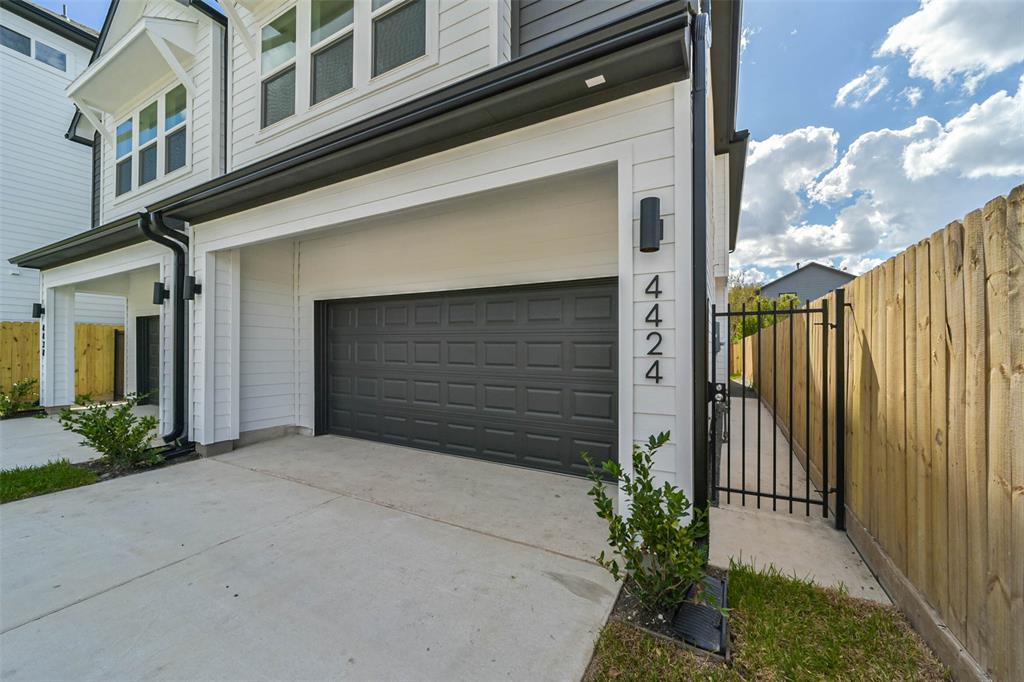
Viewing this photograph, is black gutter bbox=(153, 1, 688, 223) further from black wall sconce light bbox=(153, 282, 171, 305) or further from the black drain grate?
the black drain grate

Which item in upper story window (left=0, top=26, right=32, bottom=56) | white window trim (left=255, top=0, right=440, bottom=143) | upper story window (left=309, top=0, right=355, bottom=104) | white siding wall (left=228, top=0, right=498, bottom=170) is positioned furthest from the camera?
upper story window (left=0, top=26, right=32, bottom=56)

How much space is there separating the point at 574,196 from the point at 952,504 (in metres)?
3.49

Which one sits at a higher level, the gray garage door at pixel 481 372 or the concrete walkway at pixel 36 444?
the gray garage door at pixel 481 372

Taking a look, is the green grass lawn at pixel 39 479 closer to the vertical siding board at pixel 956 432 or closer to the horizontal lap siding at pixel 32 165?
the vertical siding board at pixel 956 432

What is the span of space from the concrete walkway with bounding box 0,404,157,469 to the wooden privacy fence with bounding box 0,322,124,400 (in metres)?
1.87

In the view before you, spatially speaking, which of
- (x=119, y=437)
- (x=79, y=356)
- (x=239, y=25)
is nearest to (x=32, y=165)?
(x=79, y=356)

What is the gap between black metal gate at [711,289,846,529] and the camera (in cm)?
Answer: 328

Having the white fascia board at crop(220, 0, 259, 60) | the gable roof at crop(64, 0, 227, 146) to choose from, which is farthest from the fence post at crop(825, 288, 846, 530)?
the gable roof at crop(64, 0, 227, 146)

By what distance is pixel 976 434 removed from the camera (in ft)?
5.24

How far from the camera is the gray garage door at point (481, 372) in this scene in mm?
4344

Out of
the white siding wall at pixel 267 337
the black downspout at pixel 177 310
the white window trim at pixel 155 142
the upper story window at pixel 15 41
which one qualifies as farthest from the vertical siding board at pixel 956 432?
the upper story window at pixel 15 41

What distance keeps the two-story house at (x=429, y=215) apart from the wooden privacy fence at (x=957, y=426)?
38.4 inches

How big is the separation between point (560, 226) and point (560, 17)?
6.08ft

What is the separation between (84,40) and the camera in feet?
34.8
